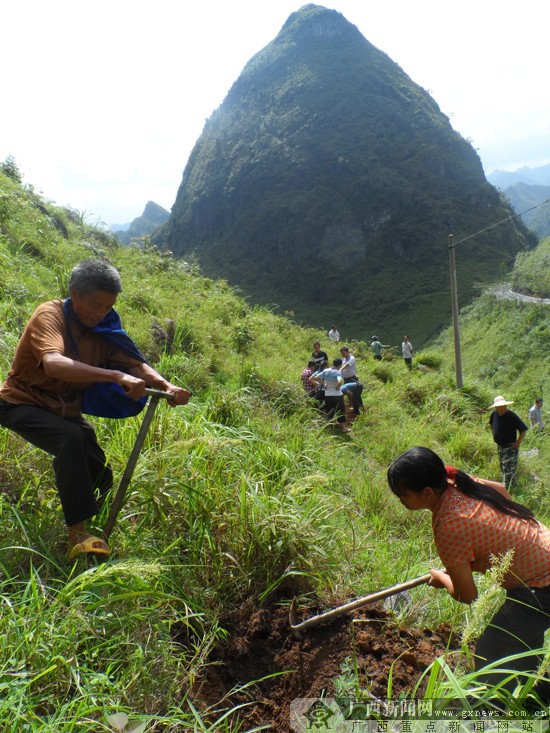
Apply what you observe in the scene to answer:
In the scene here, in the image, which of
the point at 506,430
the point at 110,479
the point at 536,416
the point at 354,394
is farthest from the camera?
the point at 536,416

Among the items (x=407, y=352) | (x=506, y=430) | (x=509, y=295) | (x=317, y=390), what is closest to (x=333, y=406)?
(x=317, y=390)

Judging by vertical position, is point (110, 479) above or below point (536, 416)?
below

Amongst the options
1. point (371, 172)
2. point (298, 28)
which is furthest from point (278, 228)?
point (298, 28)

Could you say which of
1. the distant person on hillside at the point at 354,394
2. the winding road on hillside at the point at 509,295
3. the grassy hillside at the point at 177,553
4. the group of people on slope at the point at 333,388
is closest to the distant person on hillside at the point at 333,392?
the group of people on slope at the point at 333,388

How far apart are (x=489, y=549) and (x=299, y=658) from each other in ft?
3.40

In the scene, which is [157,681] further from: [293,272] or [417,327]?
[293,272]

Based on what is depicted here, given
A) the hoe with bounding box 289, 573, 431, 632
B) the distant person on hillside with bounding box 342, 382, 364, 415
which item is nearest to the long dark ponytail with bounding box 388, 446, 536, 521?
the hoe with bounding box 289, 573, 431, 632

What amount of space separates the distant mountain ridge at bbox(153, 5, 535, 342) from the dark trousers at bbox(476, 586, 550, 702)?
148 ft

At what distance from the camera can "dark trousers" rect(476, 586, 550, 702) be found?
78.5 inches

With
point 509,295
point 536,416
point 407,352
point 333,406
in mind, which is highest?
point 509,295

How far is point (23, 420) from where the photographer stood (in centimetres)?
235

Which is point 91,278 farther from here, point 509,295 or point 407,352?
point 509,295

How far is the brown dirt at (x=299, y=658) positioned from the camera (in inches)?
82.3

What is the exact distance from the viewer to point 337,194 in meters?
77.1
